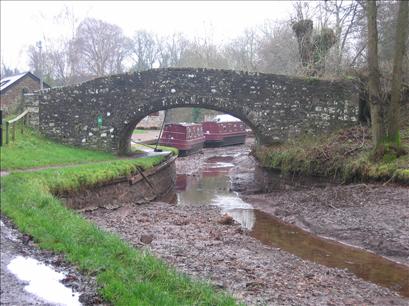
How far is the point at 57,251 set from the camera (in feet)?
19.6

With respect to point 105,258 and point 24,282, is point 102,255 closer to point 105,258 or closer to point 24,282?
point 105,258

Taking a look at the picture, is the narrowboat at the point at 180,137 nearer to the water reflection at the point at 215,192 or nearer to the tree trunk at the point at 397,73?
the water reflection at the point at 215,192

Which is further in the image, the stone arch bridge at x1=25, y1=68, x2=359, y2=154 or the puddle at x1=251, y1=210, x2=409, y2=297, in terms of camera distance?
the stone arch bridge at x1=25, y1=68, x2=359, y2=154

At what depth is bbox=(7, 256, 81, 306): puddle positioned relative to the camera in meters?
4.60

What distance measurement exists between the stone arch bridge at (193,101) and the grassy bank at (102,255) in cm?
792

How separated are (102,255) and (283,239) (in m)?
5.64

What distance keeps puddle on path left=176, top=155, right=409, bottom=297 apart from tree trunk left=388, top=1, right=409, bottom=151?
4468 mm

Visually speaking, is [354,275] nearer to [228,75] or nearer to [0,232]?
[0,232]

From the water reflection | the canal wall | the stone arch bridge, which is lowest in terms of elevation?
the water reflection

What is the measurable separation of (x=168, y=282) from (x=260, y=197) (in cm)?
1122

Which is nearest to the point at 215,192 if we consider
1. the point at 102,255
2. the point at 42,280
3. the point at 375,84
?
the point at 375,84

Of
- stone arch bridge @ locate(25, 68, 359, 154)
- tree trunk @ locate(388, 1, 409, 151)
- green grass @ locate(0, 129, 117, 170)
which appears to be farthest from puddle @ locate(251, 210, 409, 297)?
stone arch bridge @ locate(25, 68, 359, 154)

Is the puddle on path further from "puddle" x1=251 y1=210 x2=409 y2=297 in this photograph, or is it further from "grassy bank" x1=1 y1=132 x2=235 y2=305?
"grassy bank" x1=1 y1=132 x2=235 y2=305

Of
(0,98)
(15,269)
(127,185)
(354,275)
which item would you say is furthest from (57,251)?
(0,98)
